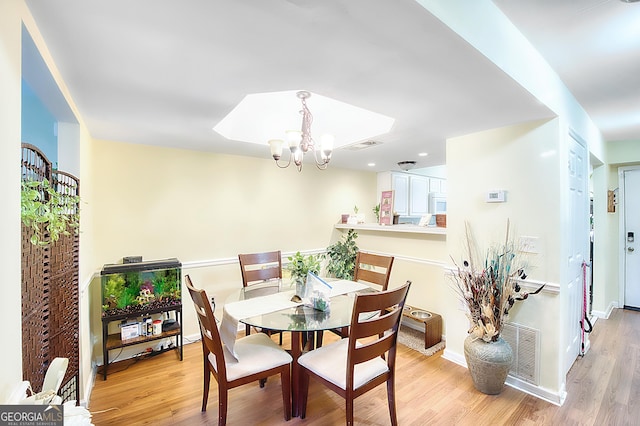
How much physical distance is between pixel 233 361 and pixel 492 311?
6.40 feet

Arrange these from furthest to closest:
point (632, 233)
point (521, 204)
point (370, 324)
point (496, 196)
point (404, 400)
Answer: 1. point (632, 233)
2. point (496, 196)
3. point (521, 204)
4. point (404, 400)
5. point (370, 324)

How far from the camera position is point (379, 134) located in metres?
2.67

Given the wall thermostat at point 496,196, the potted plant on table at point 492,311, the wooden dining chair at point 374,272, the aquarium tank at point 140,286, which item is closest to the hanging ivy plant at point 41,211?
the aquarium tank at point 140,286

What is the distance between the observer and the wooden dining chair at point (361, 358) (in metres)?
1.60

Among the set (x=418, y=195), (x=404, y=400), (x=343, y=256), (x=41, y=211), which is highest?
(x=418, y=195)

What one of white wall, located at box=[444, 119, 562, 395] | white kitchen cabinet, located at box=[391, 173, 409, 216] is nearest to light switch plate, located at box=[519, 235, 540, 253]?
white wall, located at box=[444, 119, 562, 395]

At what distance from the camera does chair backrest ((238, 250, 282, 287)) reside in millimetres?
2889

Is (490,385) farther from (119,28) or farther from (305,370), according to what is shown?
(119,28)

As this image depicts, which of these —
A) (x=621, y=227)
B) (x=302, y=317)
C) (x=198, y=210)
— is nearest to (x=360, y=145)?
(x=302, y=317)

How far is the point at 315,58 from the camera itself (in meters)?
1.34

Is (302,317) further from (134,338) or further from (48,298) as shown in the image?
(134,338)

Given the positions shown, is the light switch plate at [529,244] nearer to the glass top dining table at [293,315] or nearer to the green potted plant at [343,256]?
the glass top dining table at [293,315]

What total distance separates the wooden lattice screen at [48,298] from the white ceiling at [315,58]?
0.55m

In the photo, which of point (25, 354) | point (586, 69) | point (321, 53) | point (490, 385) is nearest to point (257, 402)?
point (25, 354)
